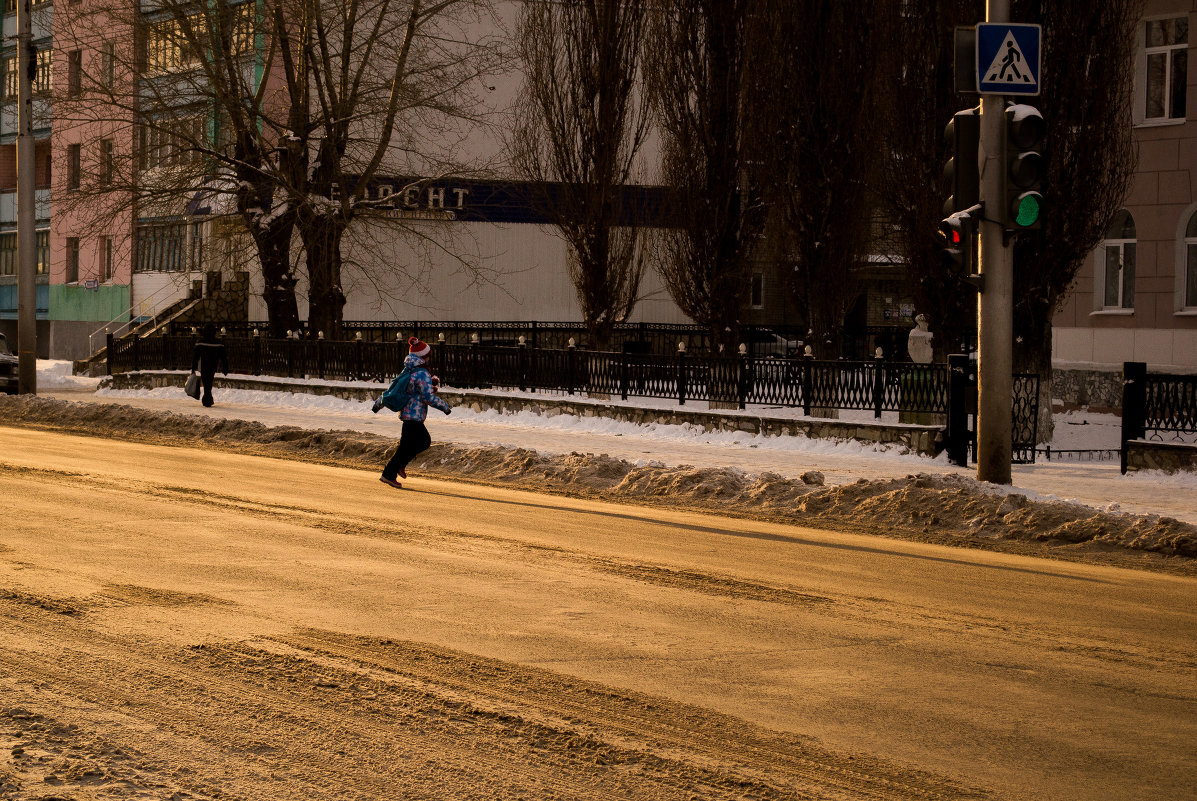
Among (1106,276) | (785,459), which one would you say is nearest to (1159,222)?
(1106,276)

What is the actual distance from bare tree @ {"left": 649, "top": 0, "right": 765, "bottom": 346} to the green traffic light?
44.1 feet

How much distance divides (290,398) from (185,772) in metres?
25.2

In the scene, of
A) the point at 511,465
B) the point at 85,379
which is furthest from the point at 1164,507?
the point at 85,379

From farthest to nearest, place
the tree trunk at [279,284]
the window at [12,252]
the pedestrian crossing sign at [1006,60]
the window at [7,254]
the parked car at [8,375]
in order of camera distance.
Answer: the window at [7,254] < the window at [12,252] < the tree trunk at [279,284] < the parked car at [8,375] < the pedestrian crossing sign at [1006,60]

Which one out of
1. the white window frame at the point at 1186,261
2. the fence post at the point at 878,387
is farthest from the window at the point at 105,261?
the white window frame at the point at 1186,261

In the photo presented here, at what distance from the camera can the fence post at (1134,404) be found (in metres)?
17.1

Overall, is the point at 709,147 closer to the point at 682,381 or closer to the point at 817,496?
the point at 682,381

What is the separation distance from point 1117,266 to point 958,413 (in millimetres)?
11348

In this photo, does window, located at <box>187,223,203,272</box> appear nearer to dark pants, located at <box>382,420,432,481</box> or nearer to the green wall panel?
the green wall panel

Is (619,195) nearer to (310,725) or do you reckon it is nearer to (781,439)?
(781,439)

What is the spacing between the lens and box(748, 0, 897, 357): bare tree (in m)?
24.7

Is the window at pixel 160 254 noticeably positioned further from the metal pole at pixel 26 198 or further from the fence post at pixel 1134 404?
the fence post at pixel 1134 404

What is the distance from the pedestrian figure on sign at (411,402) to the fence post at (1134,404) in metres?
8.10

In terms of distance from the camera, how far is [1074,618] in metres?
8.55
